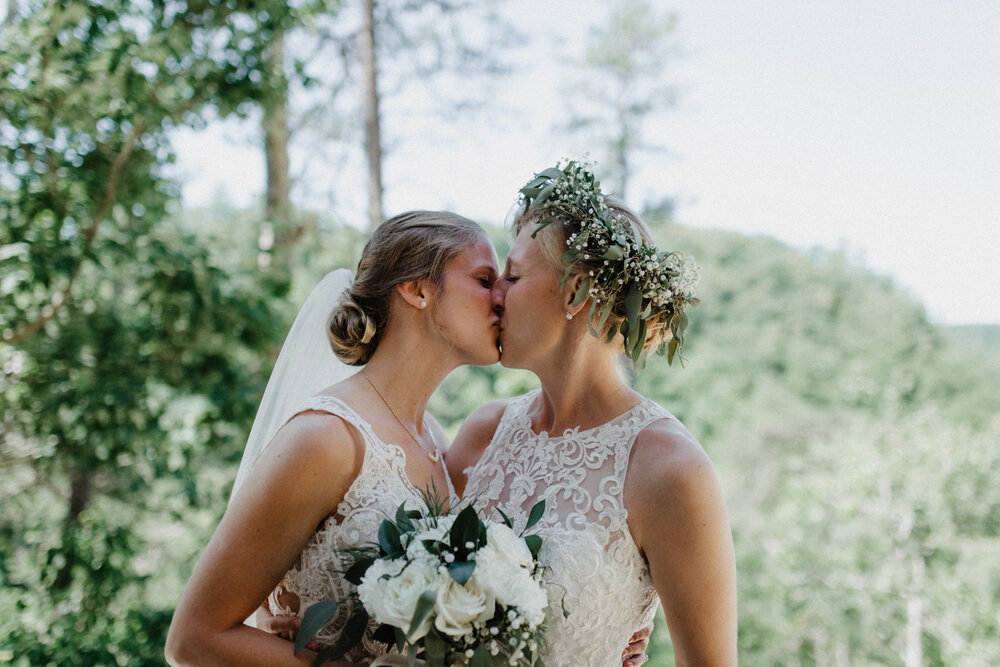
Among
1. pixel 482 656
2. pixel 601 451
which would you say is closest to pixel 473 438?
pixel 601 451

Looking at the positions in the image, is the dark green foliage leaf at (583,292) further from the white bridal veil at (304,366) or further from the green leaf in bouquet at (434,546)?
the white bridal veil at (304,366)

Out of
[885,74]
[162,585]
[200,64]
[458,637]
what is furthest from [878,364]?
[458,637]

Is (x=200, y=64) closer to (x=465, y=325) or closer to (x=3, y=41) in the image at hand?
(x=3, y=41)

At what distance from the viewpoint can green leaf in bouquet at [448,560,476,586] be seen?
5.62ft

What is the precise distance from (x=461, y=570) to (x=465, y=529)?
0.13 metres

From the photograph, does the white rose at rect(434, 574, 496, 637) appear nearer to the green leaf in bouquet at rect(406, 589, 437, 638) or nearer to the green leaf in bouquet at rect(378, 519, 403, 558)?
the green leaf in bouquet at rect(406, 589, 437, 638)

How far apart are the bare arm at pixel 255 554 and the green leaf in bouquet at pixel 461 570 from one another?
503 millimetres

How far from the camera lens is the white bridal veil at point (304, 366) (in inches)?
115

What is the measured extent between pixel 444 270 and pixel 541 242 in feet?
1.06

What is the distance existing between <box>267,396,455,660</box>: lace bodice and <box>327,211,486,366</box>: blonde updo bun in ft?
1.12

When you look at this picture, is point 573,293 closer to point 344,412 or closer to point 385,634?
point 344,412

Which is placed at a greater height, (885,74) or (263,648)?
(885,74)

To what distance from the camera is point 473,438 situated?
288 centimetres

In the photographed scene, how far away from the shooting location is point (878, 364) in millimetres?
15375
